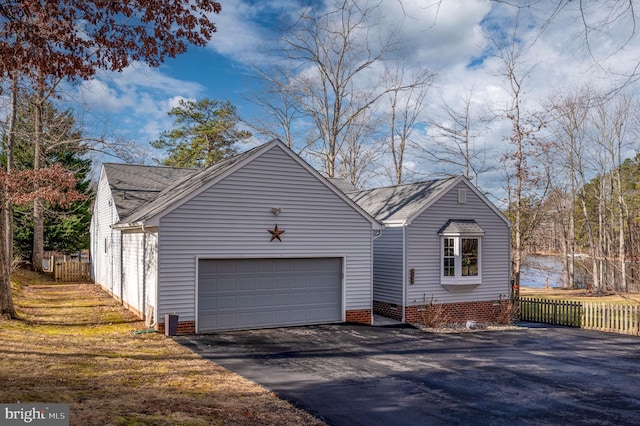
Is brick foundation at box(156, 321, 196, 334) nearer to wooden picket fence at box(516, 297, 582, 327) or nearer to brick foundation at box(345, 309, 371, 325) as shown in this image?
brick foundation at box(345, 309, 371, 325)

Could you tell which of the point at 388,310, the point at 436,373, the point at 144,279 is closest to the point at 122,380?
the point at 436,373

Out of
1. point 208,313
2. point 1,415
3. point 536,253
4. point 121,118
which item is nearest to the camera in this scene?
point 1,415

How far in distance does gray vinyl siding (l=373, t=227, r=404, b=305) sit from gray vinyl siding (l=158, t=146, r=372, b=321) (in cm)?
170

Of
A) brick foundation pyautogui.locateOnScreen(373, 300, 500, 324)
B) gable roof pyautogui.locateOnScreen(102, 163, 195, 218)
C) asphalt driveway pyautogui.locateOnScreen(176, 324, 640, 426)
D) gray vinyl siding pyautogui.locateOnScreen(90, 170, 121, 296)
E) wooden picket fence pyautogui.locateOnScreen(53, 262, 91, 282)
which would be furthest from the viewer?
wooden picket fence pyautogui.locateOnScreen(53, 262, 91, 282)

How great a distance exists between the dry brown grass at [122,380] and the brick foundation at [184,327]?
285 millimetres

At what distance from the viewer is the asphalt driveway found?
8203 mm

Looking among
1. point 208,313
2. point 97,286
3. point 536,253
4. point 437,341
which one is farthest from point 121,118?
point 536,253

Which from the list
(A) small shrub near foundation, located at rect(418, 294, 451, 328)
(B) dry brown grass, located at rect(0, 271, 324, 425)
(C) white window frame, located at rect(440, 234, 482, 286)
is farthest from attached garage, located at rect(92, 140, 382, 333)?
(C) white window frame, located at rect(440, 234, 482, 286)

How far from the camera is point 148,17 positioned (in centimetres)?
889

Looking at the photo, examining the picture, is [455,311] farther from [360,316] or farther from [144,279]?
[144,279]

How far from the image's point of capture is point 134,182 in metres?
23.6

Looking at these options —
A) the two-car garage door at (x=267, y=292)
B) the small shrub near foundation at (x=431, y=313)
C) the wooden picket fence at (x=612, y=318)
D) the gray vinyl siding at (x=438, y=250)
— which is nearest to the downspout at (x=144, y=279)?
the two-car garage door at (x=267, y=292)

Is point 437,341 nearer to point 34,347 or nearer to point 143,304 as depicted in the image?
point 143,304

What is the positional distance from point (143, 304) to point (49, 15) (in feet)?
30.5
